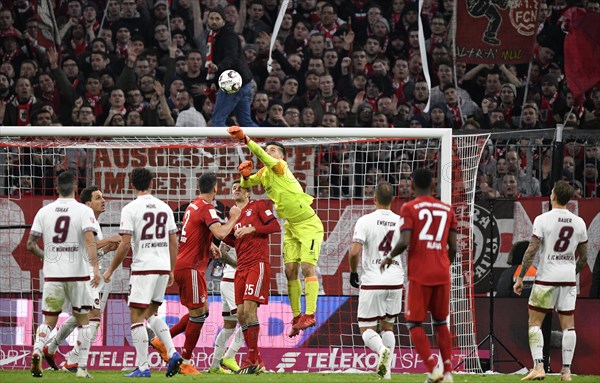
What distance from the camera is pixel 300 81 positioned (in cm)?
1952

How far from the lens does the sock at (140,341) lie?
12.4 m

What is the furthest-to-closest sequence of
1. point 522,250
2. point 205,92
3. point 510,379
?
1. point 205,92
2. point 522,250
3. point 510,379

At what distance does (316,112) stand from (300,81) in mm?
1023

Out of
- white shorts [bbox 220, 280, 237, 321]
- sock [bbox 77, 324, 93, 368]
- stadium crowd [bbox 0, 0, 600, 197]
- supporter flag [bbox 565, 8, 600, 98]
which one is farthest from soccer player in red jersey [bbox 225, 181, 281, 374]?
supporter flag [bbox 565, 8, 600, 98]

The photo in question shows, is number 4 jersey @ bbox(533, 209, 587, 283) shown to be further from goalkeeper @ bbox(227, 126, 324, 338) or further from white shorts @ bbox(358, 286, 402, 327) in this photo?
goalkeeper @ bbox(227, 126, 324, 338)

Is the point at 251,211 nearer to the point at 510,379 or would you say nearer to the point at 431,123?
the point at 510,379

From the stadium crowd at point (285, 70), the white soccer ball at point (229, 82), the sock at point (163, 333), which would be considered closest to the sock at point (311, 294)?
the sock at point (163, 333)

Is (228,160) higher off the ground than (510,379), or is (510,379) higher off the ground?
(228,160)

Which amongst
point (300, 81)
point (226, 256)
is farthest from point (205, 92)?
point (226, 256)

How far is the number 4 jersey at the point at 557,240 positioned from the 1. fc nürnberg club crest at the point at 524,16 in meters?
6.13

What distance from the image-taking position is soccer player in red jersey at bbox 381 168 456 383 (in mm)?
11094

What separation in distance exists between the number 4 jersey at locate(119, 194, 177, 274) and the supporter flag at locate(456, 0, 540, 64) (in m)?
7.91

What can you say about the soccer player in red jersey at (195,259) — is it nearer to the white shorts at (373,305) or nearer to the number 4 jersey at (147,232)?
the number 4 jersey at (147,232)

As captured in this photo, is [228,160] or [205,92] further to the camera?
[205,92]
